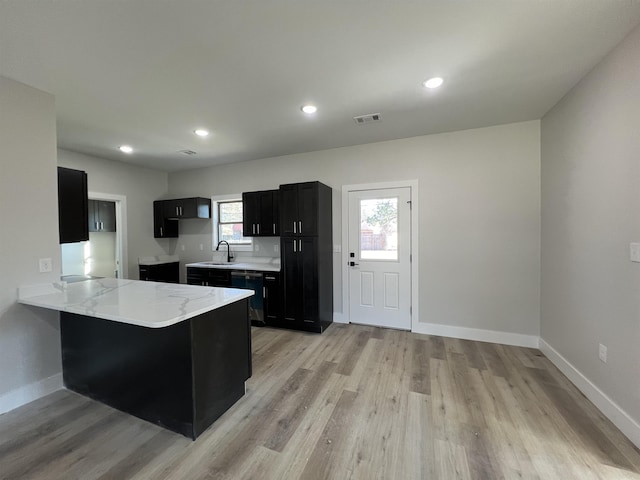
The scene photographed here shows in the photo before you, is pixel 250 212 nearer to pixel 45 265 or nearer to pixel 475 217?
pixel 45 265

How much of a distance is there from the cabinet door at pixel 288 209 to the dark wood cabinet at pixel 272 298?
0.69 meters

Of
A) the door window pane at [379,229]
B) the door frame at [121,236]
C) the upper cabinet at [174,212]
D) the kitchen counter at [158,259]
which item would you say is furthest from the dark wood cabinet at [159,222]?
the door window pane at [379,229]

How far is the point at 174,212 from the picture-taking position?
→ 5.04 meters

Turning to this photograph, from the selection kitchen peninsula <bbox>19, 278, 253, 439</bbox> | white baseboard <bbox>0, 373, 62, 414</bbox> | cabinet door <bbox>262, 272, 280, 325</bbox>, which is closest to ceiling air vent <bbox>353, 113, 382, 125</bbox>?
kitchen peninsula <bbox>19, 278, 253, 439</bbox>

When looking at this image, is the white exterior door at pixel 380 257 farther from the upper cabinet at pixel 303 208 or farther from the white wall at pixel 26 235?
the white wall at pixel 26 235

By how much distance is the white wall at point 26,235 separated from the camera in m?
2.08

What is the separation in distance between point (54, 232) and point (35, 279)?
1.39ft

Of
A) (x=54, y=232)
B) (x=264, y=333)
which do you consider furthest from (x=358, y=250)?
(x=54, y=232)

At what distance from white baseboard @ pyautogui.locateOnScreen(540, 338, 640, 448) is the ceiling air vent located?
3.09m

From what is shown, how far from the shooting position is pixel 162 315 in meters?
1.55

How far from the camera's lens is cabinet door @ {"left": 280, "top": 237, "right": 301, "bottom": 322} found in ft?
12.3

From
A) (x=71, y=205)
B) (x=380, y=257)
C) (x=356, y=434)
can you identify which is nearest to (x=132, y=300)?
(x=71, y=205)

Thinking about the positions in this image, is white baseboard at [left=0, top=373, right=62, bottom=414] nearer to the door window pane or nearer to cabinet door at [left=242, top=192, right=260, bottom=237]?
cabinet door at [left=242, top=192, right=260, bottom=237]

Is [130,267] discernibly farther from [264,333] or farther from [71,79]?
[71,79]
